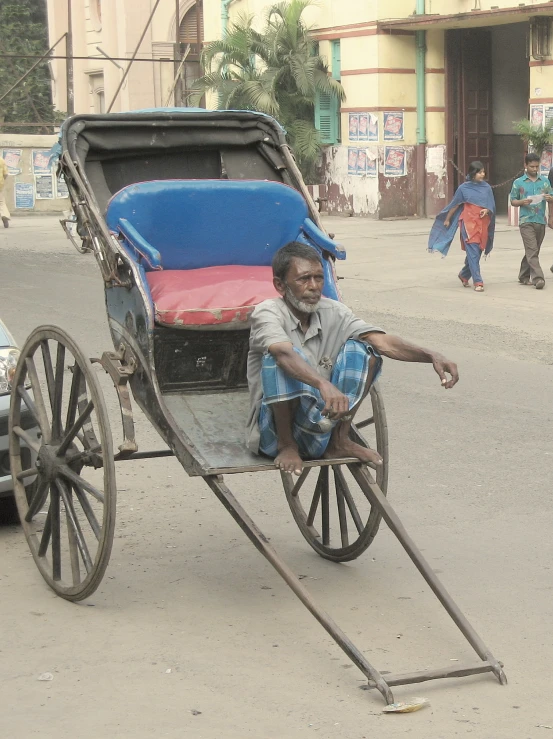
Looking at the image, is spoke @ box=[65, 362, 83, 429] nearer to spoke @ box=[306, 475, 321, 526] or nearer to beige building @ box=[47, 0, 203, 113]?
spoke @ box=[306, 475, 321, 526]

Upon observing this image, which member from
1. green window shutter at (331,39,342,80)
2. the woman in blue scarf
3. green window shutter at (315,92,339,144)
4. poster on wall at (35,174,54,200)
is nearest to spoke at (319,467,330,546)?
the woman in blue scarf

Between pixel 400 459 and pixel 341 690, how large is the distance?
2981mm

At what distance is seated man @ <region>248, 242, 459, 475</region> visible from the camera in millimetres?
4359

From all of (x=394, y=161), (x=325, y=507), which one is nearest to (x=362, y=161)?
(x=394, y=161)

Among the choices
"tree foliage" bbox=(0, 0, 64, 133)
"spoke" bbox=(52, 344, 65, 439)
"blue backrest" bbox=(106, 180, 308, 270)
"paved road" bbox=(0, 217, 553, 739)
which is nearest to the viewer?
"paved road" bbox=(0, 217, 553, 739)

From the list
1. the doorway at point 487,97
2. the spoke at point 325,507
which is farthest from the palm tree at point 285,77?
the spoke at point 325,507

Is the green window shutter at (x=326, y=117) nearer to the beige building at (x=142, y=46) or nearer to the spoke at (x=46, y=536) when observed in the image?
the beige building at (x=142, y=46)

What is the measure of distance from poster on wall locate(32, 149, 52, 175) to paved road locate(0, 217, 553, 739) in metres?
22.7

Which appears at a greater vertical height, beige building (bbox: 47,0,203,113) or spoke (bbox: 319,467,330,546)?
beige building (bbox: 47,0,203,113)

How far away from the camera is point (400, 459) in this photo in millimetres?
6805

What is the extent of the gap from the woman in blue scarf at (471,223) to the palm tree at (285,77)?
35.7 feet

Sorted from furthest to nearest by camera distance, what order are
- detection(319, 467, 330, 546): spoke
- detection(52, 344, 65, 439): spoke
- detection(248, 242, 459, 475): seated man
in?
detection(319, 467, 330, 546): spoke < detection(52, 344, 65, 439): spoke < detection(248, 242, 459, 475): seated man

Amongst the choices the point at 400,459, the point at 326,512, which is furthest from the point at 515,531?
the point at 400,459

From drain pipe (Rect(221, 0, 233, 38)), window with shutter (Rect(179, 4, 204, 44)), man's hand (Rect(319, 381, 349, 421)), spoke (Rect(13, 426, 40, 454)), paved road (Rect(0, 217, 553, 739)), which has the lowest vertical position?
paved road (Rect(0, 217, 553, 739))
